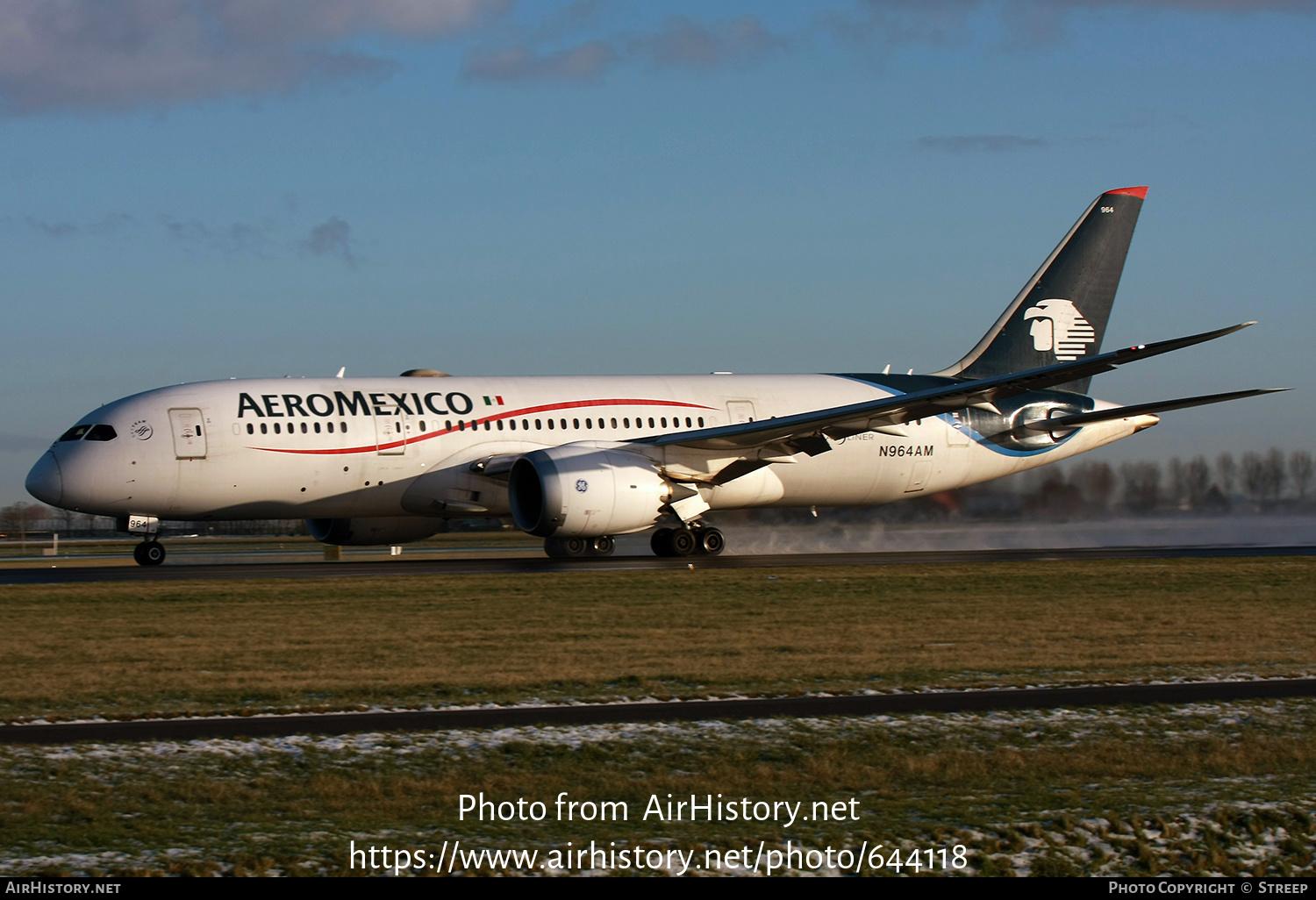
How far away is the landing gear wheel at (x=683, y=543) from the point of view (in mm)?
29203

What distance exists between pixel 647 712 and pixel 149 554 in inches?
777

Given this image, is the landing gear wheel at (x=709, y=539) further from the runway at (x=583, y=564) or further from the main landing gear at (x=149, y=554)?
the main landing gear at (x=149, y=554)

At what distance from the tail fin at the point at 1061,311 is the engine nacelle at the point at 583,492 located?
35.5 ft

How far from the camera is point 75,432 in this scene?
26828 millimetres

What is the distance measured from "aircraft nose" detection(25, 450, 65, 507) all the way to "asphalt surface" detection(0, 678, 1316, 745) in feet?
56.5

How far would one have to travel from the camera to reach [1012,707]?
36.0 feet

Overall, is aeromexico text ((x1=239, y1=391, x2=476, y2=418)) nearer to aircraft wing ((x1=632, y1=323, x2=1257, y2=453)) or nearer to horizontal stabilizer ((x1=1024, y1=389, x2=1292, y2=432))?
aircraft wing ((x1=632, y1=323, x2=1257, y2=453))

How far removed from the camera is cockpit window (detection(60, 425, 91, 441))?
87.6 ft

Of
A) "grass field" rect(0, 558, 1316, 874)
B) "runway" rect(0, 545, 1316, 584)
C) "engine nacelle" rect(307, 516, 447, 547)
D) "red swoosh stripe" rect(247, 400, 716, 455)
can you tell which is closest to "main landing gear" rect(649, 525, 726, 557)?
"runway" rect(0, 545, 1316, 584)

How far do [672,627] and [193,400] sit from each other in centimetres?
1442

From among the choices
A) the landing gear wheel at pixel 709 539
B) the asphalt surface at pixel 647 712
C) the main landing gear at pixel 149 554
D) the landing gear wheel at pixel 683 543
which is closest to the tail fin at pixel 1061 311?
the landing gear wheel at pixel 709 539

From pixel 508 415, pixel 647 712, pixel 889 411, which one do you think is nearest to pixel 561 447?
pixel 508 415
